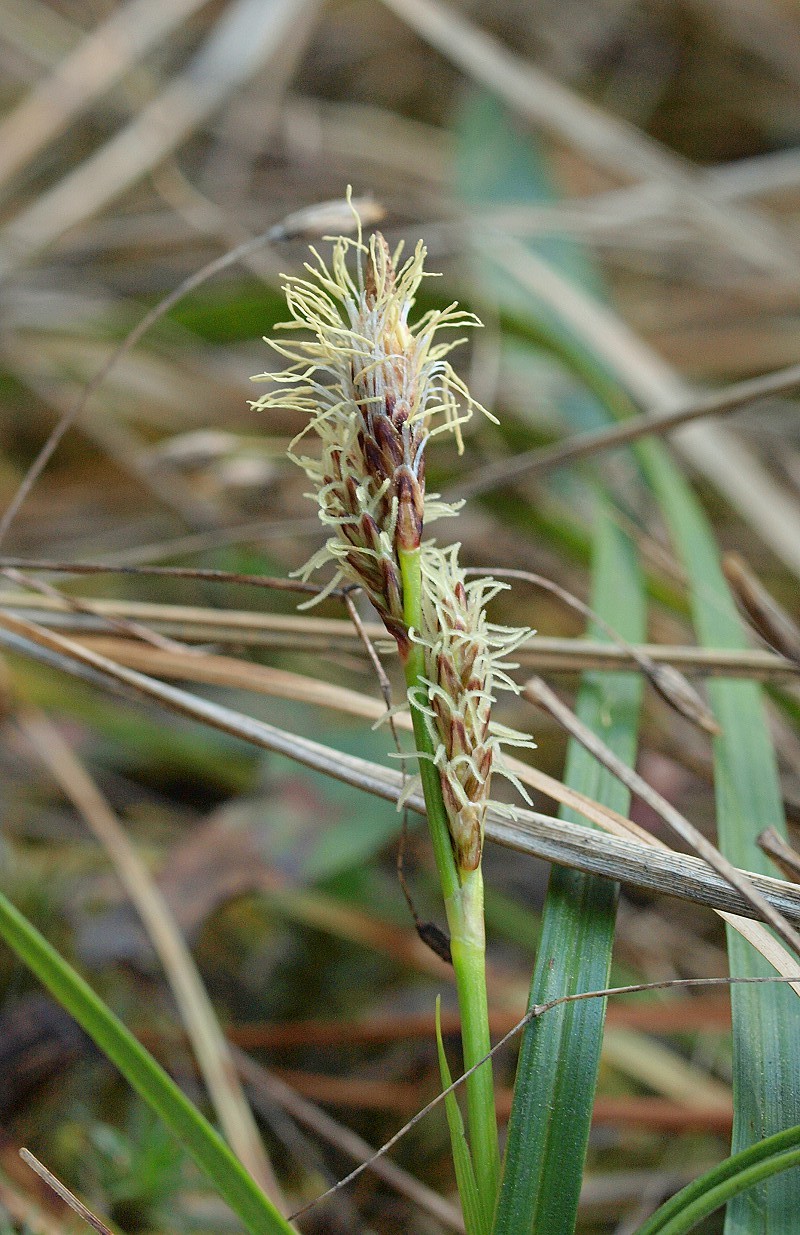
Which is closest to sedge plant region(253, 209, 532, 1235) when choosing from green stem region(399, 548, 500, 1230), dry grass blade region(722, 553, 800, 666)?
green stem region(399, 548, 500, 1230)

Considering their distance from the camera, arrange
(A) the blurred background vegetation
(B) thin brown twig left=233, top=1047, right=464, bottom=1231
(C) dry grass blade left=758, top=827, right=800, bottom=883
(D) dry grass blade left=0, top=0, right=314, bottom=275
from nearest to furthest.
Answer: (C) dry grass blade left=758, top=827, right=800, bottom=883 → (B) thin brown twig left=233, top=1047, right=464, bottom=1231 → (A) the blurred background vegetation → (D) dry grass blade left=0, top=0, right=314, bottom=275

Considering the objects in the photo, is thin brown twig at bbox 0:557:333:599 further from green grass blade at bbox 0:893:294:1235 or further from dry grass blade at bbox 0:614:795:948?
green grass blade at bbox 0:893:294:1235

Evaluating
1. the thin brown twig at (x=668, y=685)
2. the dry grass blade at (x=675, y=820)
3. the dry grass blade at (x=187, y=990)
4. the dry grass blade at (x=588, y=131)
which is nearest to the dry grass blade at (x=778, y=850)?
the dry grass blade at (x=675, y=820)

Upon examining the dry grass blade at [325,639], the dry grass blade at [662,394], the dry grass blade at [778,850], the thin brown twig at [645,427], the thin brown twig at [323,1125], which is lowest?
the thin brown twig at [323,1125]

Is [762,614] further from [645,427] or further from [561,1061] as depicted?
[561,1061]

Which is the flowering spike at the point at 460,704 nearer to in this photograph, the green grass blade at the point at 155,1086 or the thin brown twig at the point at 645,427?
the green grass blade at the point at 155,1086

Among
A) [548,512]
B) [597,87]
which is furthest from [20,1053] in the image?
[597,87]
